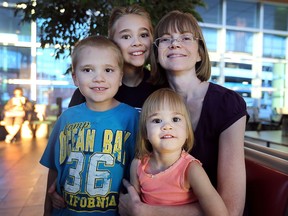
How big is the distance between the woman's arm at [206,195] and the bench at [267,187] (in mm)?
325

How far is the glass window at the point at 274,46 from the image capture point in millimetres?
13383

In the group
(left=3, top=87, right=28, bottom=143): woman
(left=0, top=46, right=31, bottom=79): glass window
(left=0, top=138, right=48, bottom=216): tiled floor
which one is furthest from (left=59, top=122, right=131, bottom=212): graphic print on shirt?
(left=0, top=46, right=31, bottom=79): glass window

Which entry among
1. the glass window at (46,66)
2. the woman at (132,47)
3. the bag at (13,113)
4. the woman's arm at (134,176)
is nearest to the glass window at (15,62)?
the glass window at (46,66)

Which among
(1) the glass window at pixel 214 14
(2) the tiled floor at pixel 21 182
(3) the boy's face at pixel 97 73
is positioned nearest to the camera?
(3) the boy's face at pixel 97 73

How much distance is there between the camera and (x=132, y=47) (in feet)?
4.97

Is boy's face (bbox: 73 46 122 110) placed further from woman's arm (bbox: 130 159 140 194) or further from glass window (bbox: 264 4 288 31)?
glass window (bbox: 264 4 288 31)

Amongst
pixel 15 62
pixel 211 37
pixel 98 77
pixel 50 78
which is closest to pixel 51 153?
pixel 98 77

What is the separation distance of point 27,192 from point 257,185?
3400 mm

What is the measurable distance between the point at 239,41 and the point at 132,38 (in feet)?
41.2

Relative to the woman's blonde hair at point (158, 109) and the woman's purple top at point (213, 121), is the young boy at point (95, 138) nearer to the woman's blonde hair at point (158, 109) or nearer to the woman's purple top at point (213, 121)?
the woman's blonde hair at point (158, 109)

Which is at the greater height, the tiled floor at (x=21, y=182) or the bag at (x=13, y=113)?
the bag at (x=13, y=113)

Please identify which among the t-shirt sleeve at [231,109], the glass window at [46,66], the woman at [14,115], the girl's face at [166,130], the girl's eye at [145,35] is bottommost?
the woman at [14,115]

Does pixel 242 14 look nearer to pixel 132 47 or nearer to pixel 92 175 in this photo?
pixel 132 47

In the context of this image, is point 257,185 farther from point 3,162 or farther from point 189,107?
point 3,162
